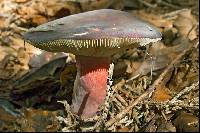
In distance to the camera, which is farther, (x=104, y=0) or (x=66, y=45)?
(x=104, y=0)

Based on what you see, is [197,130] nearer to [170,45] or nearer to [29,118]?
[29,118]

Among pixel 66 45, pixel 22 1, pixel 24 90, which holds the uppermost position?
pixel 66 45

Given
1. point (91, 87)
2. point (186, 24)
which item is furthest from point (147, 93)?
point (186, 24)

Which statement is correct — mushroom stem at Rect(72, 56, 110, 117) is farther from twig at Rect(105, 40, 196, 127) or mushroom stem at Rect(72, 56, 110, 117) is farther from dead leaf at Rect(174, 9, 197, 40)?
dead leaf at Rect(174, 9, 197, 40)

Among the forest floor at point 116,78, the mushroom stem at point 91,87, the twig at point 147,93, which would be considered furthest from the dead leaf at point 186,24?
the mushroom stem at point 91,87

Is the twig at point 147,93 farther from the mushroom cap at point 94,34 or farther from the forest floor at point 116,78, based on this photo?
the mushroom cap at point 94,34

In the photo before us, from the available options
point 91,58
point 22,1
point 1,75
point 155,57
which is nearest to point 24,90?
point 1,75

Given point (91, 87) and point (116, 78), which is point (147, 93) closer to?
point (91, 87)
